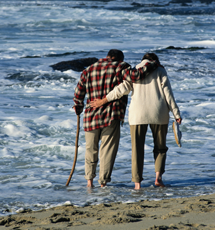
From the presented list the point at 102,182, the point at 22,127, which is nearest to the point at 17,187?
the point at 102,182

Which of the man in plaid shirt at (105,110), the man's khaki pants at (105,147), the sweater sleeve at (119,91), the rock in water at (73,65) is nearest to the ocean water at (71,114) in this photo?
the man's khaki pants at (105,147)

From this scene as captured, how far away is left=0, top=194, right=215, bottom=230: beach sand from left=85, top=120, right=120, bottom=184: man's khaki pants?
626 mm

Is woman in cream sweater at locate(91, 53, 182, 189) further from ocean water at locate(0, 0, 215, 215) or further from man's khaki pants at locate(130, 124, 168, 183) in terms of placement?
ocean water at locate(0, 0, 215, 215)

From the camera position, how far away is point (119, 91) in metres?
3.91

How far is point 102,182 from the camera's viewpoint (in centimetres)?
420

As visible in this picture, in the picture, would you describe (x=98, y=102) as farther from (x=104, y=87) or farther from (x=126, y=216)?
(x=126, y=216)

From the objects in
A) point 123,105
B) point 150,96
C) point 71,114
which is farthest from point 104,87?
point 71,114

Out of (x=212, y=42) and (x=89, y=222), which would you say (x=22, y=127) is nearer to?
(x=89, y=222)

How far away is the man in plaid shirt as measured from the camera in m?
4.01

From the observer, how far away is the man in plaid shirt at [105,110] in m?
4.01

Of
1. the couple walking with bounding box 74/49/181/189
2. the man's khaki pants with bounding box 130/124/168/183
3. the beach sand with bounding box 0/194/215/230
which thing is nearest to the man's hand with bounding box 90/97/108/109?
the couple walking with bounding box 74/49/181/189

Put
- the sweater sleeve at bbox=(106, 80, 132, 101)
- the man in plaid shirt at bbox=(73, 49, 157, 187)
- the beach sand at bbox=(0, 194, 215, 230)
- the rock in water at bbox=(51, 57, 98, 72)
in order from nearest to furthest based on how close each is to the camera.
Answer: the beach sand at bbox=(0, 194, 215, 230) → the sweater sleeve at bbox=(106, 80, 132, 101) → the man in plaid shirt at bbox=(73, 49, 157, 187) → the rock in water at bbox=(51, 57, 98, 72)

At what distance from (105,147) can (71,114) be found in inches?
206

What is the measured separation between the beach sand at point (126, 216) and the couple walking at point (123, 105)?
0.70 m
